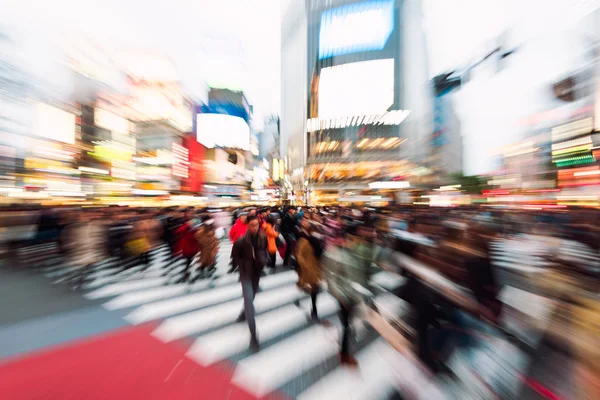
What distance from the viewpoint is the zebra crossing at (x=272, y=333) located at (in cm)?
312

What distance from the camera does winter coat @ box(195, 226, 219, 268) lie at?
22.2 ft

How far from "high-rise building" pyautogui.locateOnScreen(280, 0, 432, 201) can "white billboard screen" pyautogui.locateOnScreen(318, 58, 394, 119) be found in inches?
6.6

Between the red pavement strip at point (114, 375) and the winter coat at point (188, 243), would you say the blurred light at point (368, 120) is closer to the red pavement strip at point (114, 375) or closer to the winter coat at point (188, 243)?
the winter coat at point (188, 243)

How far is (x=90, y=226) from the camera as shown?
639 centimetres

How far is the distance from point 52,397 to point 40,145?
42985 millimetres

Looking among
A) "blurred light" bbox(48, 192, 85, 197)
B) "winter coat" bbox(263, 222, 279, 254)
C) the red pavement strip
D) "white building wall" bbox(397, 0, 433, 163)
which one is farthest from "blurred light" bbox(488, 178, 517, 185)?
the red pavement strip

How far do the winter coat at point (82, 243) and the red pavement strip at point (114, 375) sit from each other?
293cm

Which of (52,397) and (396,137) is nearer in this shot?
(52,397)

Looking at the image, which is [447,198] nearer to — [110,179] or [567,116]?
[567,116]

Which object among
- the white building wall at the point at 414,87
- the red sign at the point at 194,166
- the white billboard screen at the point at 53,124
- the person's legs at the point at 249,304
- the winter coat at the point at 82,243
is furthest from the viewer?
the white building wall at the point at 414,87

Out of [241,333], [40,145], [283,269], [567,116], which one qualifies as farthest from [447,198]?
[40,145]

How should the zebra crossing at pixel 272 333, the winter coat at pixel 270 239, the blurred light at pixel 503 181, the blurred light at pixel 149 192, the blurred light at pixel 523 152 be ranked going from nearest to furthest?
the zebra crossing at pixel 272 333 < the winter coat at pixel 270 239 < the blurred light at pixel 149 192 < the blurred light at pixel 523 152 < the blurred light at pixel 503 181

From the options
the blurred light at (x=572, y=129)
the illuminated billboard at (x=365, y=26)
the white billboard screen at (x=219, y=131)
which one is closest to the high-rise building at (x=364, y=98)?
the illuminated billboard at (x=365, y=26)

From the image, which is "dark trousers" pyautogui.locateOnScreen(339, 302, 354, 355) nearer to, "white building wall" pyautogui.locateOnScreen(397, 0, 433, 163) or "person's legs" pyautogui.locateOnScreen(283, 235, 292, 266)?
"person's legs" pyautogui.locateOnScreen(283, 235, 292, 266)
